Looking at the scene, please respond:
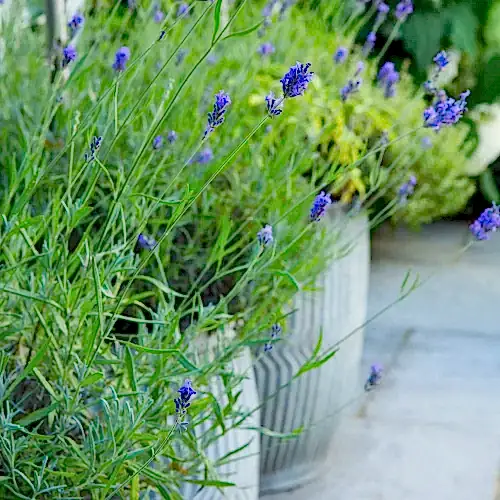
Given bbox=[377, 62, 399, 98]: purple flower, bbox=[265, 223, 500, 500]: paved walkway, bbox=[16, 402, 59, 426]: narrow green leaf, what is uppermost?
bbox=[377, 62, 399, 98]: purple flower

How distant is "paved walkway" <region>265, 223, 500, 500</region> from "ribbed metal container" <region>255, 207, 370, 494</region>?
2.4 inches

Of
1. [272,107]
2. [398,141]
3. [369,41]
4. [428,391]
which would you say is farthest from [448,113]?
[398,141]

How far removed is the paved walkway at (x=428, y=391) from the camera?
161cm

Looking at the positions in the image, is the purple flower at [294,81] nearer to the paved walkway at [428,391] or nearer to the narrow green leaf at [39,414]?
the narrow green leaf at [39,414]

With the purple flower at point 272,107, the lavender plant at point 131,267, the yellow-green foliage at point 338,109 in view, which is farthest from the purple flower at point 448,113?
the yellow-green foliage at point 338,109

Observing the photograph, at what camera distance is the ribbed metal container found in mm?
1379

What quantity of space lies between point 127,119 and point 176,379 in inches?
11.0

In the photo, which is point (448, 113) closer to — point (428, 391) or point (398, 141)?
point (428, 391)

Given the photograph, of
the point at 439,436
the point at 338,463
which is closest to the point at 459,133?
the point at 439,436

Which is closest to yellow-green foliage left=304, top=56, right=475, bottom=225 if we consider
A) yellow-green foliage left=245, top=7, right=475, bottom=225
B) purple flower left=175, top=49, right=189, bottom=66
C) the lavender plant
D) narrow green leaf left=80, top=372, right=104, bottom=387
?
yellow-green foliage left=245, top=7, right=475, bottom=225

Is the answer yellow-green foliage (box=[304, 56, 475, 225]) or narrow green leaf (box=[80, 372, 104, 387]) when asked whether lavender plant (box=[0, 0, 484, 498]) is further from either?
yellow-green foliage (box=[304, 56, 475, 225])

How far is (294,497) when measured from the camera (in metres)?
1.52

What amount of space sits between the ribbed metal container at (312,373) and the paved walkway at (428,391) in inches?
2.4

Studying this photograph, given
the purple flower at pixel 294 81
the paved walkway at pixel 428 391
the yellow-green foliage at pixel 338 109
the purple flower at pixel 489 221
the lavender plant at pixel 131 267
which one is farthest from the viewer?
the paved walkway at pixel 428 391
